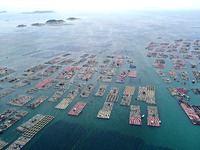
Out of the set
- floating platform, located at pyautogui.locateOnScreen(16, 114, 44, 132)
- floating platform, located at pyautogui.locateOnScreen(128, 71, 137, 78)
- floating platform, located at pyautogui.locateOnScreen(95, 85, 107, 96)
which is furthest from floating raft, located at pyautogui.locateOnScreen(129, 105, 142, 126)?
floating platform, located at pyautogui.locateOnScreen(16, 114, 44, 132)

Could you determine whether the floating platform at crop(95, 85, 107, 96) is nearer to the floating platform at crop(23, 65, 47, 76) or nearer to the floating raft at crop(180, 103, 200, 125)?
the floating raft at crop(180, 103, 200, 125)

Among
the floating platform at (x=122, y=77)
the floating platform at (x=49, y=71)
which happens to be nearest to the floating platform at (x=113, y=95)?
the floating platform at (x=122, y=77)

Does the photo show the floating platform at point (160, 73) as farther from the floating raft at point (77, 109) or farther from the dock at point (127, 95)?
the floating raft at point (77, 109)

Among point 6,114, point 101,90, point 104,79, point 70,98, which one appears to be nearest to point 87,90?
point 101,90

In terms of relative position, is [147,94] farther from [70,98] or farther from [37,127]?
[37,127]

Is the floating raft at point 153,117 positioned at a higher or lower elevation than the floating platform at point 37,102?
higher
